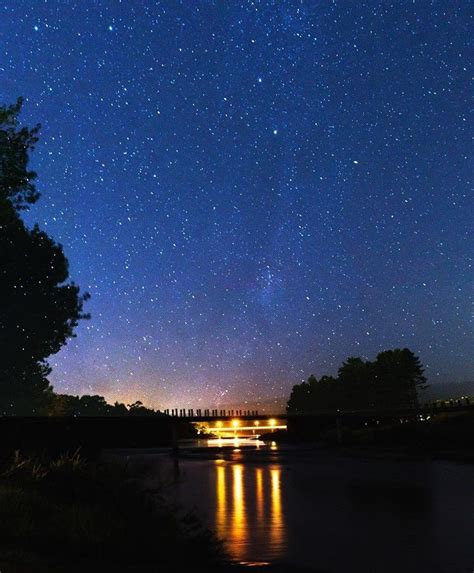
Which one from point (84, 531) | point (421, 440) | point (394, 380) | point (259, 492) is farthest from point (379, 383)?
point (84, 531)

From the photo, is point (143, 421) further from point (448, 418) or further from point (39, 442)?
point (448, 418)

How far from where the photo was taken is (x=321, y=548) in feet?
51.5

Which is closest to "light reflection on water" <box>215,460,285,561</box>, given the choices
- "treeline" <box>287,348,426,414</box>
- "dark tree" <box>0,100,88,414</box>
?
"dark tree" <box>0,100,88,414</box>

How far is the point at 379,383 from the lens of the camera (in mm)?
147250

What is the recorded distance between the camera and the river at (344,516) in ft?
47.3

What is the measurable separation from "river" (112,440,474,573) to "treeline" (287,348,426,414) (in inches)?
4238

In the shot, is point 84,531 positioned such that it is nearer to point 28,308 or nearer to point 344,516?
point 344,516

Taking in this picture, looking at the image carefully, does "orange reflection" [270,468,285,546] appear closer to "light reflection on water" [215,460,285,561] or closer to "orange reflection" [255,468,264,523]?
"light reflection on water" [215,460,285,561]

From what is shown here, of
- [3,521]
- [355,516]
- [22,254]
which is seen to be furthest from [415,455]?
[3,521]

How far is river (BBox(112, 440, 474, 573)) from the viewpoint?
14.4 m

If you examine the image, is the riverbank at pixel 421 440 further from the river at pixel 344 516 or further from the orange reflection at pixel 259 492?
the orange reflection at pixel 259 492

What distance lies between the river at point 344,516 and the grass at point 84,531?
211 cm

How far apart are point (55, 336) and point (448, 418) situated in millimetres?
46417

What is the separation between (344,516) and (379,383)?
130179mm
